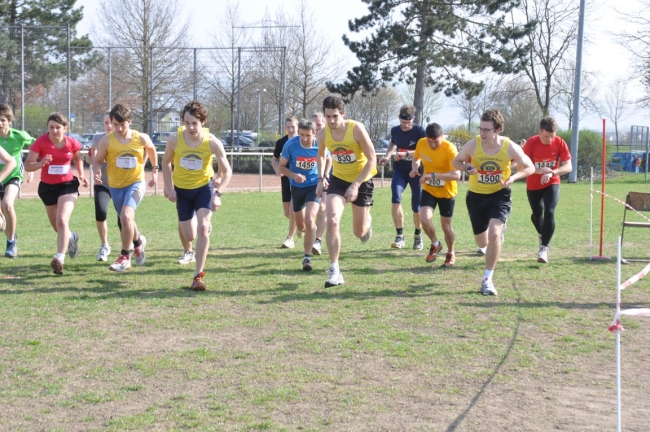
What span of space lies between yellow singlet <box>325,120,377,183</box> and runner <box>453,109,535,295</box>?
3.63 feet

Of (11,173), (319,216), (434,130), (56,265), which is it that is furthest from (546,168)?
(11,173)

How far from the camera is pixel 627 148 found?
44.1m

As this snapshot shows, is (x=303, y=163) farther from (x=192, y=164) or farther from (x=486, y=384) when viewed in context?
(x=486, y=384)

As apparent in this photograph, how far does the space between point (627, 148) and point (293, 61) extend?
71.0 feet

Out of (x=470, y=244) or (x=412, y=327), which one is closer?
(x=412, y=327)

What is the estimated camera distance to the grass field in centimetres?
409

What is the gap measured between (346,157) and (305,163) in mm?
1413


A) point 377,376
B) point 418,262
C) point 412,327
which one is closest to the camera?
point 377,376

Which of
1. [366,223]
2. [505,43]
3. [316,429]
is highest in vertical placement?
[505,43]

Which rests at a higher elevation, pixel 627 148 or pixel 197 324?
pixel 627 148

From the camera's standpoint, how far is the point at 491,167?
24.8ft

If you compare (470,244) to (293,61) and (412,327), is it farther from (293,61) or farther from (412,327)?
(293,61)

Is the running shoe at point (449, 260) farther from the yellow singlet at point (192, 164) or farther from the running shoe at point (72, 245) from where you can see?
the running shoe at point (72, 245)

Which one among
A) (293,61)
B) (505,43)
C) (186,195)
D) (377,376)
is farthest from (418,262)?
(293,61)
